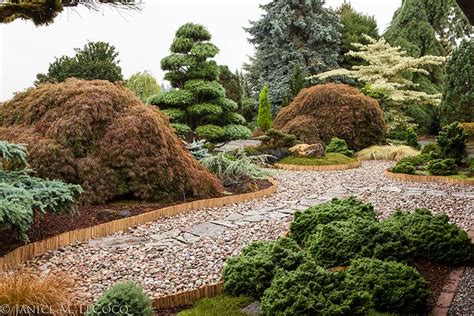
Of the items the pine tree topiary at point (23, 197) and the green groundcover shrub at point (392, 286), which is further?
the pine tree topiary at point (23, 197)

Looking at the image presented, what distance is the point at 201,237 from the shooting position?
5.02m

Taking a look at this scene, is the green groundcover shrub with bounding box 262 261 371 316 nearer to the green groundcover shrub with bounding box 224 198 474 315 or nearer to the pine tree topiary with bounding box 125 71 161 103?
the green groundcover shrub with bounding box 224 198 474 315

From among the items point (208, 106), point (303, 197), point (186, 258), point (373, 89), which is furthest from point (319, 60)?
point (186, 258)

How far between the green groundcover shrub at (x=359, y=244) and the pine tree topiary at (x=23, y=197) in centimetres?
238

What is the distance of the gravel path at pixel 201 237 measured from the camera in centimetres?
385

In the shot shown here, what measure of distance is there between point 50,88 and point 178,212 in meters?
2.64

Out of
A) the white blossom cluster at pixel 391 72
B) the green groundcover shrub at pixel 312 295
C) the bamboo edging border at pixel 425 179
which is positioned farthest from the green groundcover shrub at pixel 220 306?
the white blossom cluster at pixel 391 72

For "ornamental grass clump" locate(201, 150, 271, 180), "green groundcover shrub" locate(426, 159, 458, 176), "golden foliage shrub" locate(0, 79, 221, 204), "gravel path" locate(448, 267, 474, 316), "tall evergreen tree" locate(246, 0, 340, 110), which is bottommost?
"gravel path" locate(448, 267, 474, 316)

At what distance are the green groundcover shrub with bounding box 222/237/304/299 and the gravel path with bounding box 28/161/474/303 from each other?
310mm

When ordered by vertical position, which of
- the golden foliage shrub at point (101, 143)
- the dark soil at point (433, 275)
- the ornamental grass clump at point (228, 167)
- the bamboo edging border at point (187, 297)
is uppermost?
the golden foliage shrub at point (101, 143)

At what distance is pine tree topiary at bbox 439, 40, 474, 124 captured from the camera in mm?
14797

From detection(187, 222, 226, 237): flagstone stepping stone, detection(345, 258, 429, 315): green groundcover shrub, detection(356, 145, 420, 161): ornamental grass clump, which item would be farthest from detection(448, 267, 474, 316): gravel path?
detection(356, 145, 420, 161): ornamental grass clump

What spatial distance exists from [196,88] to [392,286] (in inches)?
397

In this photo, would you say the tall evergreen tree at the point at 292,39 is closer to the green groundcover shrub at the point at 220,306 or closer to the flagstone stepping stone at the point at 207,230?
the flagstone stepping stone at the point at 207,230
